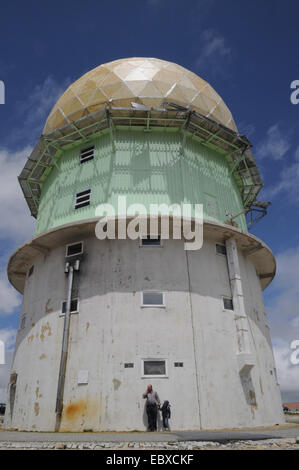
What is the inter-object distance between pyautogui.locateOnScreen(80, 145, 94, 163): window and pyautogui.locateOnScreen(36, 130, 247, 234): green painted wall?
29 centimetres

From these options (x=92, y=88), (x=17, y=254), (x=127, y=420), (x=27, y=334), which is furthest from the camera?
(x=92, y=88)

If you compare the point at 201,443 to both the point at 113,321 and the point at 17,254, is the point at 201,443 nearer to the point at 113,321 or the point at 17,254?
the point at 113,321

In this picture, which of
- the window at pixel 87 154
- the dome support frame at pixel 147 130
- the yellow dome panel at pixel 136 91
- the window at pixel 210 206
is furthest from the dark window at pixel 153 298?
the yellow dome panel at pixel 136 91

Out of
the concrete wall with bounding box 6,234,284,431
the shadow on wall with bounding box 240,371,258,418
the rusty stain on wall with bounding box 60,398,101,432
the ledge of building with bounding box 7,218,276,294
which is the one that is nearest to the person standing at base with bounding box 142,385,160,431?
the concrete wall with bounding box 6,234,284,431

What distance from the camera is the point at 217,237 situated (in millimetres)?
18969

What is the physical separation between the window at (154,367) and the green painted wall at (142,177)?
7412 millimetres

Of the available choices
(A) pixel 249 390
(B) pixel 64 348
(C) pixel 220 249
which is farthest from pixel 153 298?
(A) pixel 249 390

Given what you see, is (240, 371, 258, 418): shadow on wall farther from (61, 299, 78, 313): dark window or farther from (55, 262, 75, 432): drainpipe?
(61, 299, 78, 313): dark window

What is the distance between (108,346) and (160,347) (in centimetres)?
212

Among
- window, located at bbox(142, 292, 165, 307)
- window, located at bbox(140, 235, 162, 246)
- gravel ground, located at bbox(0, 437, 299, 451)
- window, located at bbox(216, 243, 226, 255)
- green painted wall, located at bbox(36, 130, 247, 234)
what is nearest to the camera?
gravel ground, located at bbox(0, 437, 299, 451)

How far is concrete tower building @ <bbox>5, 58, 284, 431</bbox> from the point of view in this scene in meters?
15.3


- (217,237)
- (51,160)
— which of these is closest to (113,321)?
(217,237)

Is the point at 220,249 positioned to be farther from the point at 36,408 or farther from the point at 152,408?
the point at 36,408
